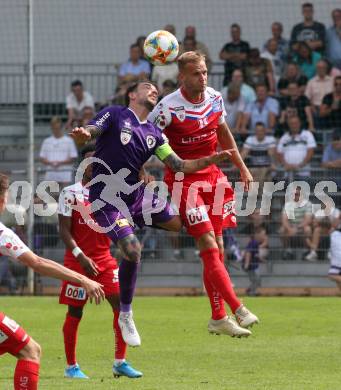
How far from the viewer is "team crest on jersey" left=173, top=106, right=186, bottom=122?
11.2 m

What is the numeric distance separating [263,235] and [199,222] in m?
9.16

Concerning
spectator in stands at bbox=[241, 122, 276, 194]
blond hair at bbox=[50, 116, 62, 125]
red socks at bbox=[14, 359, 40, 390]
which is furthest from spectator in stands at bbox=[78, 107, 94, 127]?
red socks at bbox=[14, 359, 40, 390]

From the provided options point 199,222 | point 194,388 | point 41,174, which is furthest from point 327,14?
point 194,388

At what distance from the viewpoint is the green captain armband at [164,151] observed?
35.9 feet

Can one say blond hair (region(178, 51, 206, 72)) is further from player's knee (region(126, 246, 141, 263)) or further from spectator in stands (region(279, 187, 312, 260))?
spectator in stands (region(279, 187, 312, 260))

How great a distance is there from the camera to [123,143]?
35.8 feet

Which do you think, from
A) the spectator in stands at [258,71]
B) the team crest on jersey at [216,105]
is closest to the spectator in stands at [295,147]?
the spectator in stands at [258,71]

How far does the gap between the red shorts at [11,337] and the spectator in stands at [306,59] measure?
566 inches

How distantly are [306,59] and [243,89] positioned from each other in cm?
140

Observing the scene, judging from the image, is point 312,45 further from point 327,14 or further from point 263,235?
point 263,235

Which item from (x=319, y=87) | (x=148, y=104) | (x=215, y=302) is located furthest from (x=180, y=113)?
(x=319, y=87)

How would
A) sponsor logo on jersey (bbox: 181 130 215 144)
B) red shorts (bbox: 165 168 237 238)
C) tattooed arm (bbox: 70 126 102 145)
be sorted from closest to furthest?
tattooed arm (bbox: 70 126 102 145) → red shorts (bbox: 165 168 237 238) → sponsor logo on jersey (bbox: 181 130 215 144)

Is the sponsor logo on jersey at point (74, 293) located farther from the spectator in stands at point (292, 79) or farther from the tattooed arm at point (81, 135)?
the spectator in stands at point (292, 79)

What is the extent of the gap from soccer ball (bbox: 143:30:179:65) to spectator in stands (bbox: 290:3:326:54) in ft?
34.2
